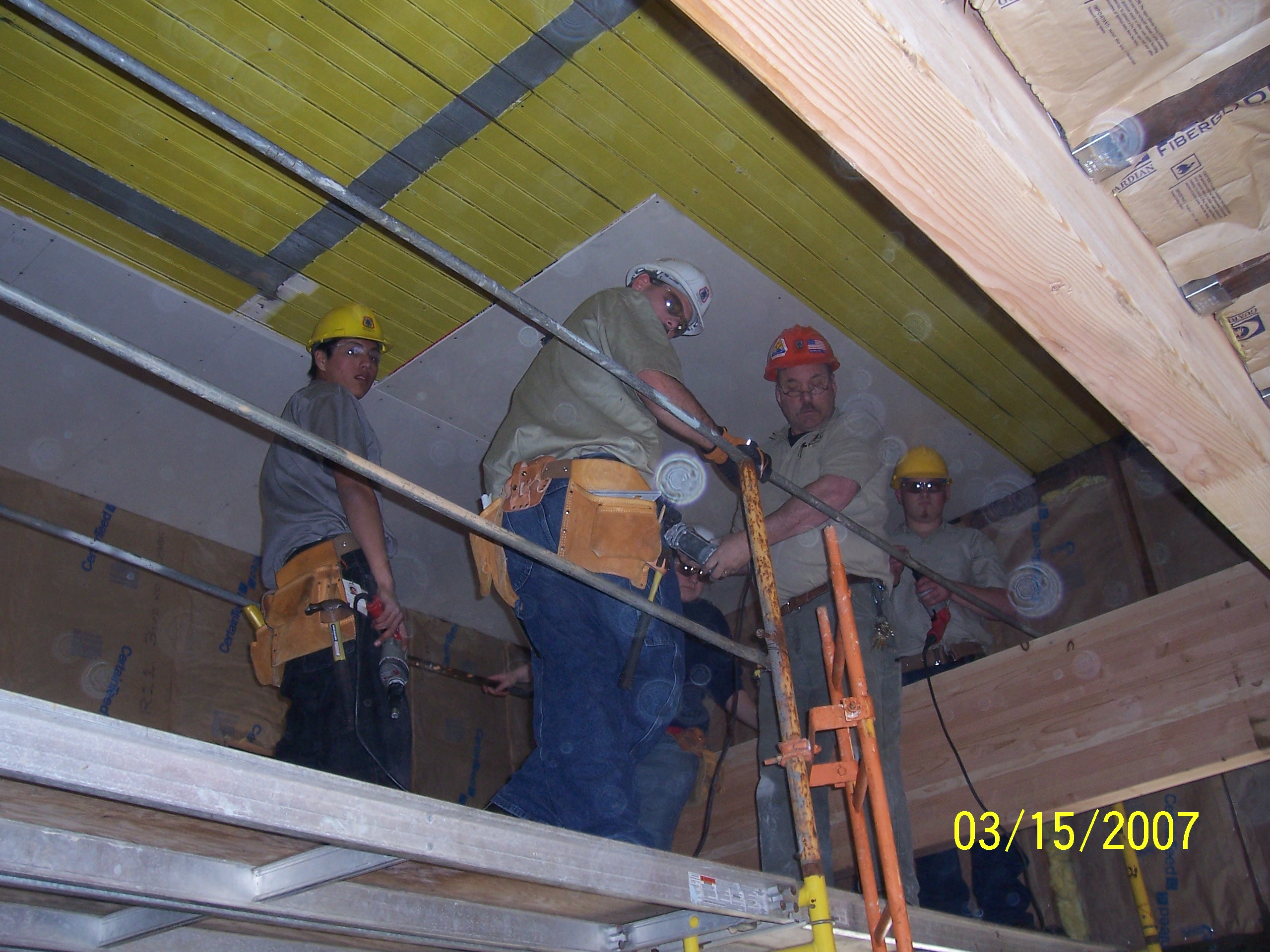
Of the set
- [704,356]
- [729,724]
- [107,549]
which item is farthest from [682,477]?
[107,549]

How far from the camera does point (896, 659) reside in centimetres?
357

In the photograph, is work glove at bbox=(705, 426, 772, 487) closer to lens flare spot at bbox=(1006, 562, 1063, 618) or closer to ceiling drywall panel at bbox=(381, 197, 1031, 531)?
ceiling drywall panel at bbox=(381, 197, 1031, 531)

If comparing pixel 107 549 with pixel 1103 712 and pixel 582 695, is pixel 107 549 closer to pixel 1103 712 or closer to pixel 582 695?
pixel 582 695

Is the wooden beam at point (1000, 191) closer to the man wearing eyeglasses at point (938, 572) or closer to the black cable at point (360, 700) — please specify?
the black cable at point (360, 700)

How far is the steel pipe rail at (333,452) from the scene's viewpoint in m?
1.52

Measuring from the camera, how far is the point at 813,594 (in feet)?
11.7

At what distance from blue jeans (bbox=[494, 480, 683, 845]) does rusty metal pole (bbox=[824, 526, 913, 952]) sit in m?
0.43

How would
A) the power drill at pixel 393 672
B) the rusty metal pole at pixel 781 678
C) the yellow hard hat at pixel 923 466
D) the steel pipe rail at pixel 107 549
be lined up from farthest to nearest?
the yellow hard hat at pixel 923 466 < the steel pipe rail at pixel 107 549 < the power drill at pixel 393 672 < the rusty metal pole at pixel 781 678

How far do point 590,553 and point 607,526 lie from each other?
0.09 metres

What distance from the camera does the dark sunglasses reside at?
4.92 m

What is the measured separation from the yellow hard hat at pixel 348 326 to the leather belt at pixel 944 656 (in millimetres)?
2659

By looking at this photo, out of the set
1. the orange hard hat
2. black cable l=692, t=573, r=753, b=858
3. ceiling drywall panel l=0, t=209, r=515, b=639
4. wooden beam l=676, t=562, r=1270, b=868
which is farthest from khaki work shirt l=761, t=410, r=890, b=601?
ceiling drywall panel l=0, t=209, r=515, b=639

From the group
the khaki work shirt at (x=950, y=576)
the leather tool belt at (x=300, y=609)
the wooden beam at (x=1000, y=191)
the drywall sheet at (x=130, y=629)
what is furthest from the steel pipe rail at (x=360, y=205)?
the drywall sheet at (x=130, y=629)

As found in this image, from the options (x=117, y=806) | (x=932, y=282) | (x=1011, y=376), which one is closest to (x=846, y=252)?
(x=932, y=282)
